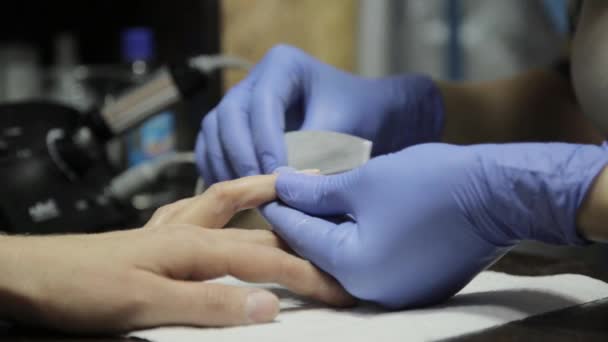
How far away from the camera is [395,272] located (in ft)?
1.88

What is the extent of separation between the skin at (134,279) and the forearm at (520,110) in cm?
67

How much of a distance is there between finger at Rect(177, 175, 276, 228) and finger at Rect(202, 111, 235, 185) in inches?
7.0

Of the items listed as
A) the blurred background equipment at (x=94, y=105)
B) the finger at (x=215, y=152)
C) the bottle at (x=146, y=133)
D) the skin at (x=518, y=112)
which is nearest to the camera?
the finger at (x=215, y=152)

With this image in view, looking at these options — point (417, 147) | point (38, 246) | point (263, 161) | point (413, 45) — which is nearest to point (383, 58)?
point (413, 45)

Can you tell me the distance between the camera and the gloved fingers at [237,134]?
32.2 inches

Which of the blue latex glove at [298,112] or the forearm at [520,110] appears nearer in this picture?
the blue latex glove at [298,112]

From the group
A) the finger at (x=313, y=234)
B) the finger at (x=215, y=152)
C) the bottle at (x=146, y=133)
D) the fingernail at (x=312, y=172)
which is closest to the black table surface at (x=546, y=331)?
the finger at (x=313, y=234)

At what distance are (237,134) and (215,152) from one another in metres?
0.06

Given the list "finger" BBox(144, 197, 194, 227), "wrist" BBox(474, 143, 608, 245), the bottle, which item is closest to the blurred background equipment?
the bottle

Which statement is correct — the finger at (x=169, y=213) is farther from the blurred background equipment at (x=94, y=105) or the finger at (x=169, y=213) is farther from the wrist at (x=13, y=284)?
the blurred background equipment at (x=94, y=105)

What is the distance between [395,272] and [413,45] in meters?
1.13

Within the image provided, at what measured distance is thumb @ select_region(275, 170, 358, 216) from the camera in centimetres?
62

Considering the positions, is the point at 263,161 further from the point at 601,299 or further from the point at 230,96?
the point at 601,299

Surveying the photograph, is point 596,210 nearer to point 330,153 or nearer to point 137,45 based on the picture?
point 330,153
